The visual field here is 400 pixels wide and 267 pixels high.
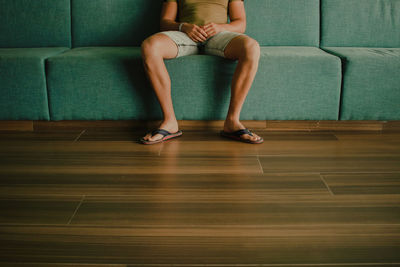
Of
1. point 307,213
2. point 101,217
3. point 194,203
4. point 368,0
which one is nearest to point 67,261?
point 101,217

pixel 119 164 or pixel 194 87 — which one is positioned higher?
pixel 194 87

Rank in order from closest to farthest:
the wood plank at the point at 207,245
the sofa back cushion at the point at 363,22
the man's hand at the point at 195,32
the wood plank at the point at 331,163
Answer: the wood plank at the point at 207,245
the wood plank at the point at 331,163
the man's hand at the point at 195,32
the sofa back cushion at the point at 363,22

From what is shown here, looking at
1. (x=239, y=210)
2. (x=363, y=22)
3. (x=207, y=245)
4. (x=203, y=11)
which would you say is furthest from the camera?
(x=363, y=22)

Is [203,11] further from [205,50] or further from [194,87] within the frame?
[194,87]

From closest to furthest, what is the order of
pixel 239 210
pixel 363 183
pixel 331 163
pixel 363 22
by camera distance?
pixel 239 210 < pixel 363 183 < pixel 331 163 < pixel 363 22

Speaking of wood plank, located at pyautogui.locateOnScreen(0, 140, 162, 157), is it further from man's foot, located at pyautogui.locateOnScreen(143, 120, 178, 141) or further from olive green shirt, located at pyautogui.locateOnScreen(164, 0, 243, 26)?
olive green shirt, located at pyautogui.locateOnScreen(164, 0, 243, 26)

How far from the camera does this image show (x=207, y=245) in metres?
1.01

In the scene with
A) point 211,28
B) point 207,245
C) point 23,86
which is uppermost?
point 211,28

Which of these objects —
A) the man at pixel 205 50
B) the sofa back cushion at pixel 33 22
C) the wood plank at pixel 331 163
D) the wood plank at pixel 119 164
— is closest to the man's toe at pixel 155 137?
the man at pixel 205 50

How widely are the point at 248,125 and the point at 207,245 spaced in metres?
1.10

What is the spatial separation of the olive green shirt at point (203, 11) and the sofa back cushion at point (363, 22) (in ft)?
2.36

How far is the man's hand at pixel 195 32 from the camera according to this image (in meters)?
1.92

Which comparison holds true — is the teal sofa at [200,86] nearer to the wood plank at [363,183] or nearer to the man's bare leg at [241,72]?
the man's bare leg at [241,72]

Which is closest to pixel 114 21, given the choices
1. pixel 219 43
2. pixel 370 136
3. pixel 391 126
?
pixel 219 43
